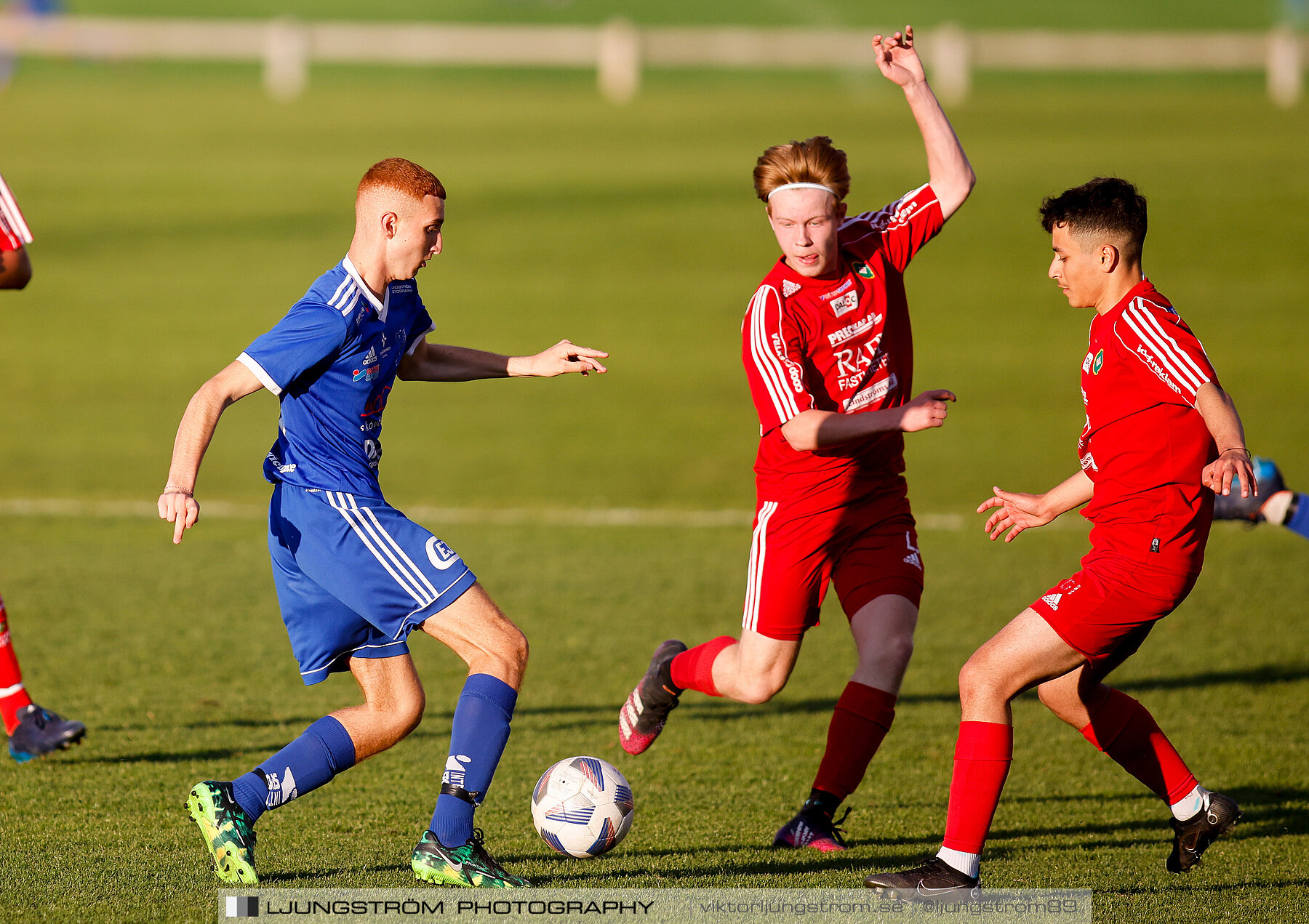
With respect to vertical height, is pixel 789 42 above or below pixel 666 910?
above

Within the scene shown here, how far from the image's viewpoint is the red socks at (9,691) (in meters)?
5.93

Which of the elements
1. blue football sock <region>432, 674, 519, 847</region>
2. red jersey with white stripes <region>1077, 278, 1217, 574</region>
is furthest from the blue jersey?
red jersey with white stripes <region>1077, 278, 1217, 574</region>

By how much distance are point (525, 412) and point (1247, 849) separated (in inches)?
514

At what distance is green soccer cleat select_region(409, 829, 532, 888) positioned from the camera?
432 centimetres

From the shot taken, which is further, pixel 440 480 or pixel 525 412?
pixel 525 412

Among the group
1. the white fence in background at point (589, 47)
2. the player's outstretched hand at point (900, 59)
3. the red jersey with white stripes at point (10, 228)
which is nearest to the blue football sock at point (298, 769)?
the red jersey with white stripes at point (10, 228)

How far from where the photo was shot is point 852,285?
16.9ft

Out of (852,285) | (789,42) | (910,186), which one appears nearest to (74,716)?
(852,285)

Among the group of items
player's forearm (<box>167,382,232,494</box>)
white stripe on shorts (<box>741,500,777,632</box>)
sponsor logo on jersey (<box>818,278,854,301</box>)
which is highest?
sponsor logo on jersey (<box>818,278,854,301</box>)

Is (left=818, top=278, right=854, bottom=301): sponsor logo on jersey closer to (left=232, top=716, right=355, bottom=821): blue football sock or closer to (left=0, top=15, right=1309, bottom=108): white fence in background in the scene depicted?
(left=232, top=716, right=355, bottom=821): blue football sock

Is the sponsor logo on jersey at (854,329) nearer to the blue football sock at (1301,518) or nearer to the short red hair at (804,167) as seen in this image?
the short red hair at (804,167)

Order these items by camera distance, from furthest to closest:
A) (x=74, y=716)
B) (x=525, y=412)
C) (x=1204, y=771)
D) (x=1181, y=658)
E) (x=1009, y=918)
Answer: (x=525, y=412), (x=1181, y=658), (x=74, y=716), (x=1204, y=771), (x=1009, y=918)

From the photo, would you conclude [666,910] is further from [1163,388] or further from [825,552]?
[1163,388]

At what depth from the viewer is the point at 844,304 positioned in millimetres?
5137
